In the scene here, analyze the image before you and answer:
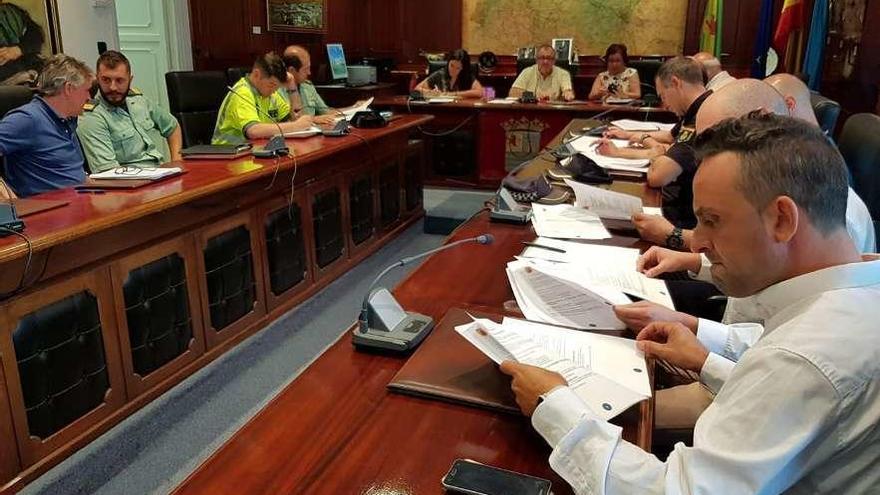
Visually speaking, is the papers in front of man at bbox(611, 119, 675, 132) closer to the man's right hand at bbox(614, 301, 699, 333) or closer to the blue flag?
the man's right hand at bbox(614, 301, 699, 333)

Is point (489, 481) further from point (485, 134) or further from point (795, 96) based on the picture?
point (485, 134)

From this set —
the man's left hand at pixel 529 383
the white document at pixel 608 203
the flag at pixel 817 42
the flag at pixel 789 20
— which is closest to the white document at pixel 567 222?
the white document at pixel 608 203

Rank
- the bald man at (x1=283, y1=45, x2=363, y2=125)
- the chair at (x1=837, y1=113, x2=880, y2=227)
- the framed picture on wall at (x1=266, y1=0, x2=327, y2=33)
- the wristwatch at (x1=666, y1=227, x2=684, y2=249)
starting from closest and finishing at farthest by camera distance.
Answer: the wristwatch at (x1=666, y1=227, x2=684, y2=249)
the chair at (x1=837, y1=113, x2=880, y2=227)
the bald man at (x1=283, y1=45, x2=363, y2=125)
the framed picture on wall at (x1=266, y1=0, x2=327, y2=33)

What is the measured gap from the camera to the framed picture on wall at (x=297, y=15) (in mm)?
6430

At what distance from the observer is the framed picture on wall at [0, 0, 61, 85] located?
3949 mm

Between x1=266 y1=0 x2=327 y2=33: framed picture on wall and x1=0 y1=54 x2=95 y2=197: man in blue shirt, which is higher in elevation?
x1=266 y1=0 x2=327 y2=33: framed picture on wall

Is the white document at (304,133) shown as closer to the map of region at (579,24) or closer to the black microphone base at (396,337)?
the black microphone base at (396,337)

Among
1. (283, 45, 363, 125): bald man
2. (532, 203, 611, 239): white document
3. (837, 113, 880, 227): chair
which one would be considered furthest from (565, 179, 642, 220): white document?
(283, 45, 363, 125): bald man

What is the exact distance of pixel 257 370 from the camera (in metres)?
2.66

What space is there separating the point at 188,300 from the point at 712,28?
6.30 metres

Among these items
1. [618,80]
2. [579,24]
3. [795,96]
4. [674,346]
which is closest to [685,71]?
[795,96]

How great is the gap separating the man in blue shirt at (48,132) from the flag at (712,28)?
6013 millimetres

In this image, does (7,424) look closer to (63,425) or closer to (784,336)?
(63,425)

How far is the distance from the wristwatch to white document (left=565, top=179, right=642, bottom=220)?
0.21 meters
